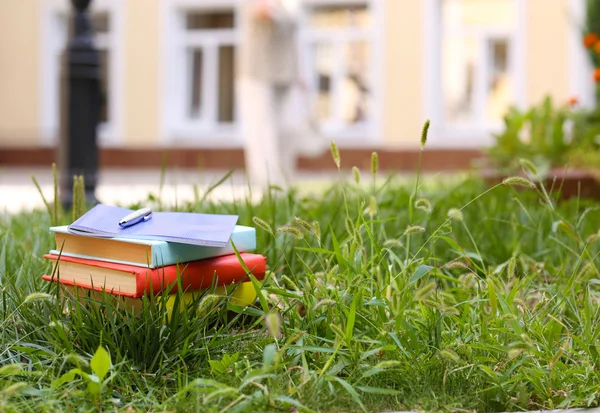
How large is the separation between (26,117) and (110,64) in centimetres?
177

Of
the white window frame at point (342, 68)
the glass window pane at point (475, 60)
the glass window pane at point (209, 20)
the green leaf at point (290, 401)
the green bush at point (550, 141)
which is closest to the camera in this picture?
the green leaf at point (290, 401)

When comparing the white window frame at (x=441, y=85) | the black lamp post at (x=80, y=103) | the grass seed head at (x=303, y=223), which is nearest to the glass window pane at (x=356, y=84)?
the white window frame at (x=441, y=85)

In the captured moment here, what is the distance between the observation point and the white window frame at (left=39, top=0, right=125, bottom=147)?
1499 centimetres

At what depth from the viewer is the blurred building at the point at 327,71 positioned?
43.7 ft

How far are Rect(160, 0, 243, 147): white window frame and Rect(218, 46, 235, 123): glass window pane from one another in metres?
0.09

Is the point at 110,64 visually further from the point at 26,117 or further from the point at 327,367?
the point at 327,367

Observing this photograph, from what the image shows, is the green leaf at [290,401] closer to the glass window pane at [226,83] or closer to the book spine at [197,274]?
the book spine at [197,274]

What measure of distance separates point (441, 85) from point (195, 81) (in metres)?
4.33

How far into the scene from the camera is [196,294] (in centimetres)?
181

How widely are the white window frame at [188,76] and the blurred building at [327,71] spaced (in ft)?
0.07

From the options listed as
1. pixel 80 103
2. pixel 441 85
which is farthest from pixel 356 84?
pixel 80 103

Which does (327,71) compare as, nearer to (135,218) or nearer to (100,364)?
(135,218)

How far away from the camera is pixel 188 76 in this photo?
595 inches

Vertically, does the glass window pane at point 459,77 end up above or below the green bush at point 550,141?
above
